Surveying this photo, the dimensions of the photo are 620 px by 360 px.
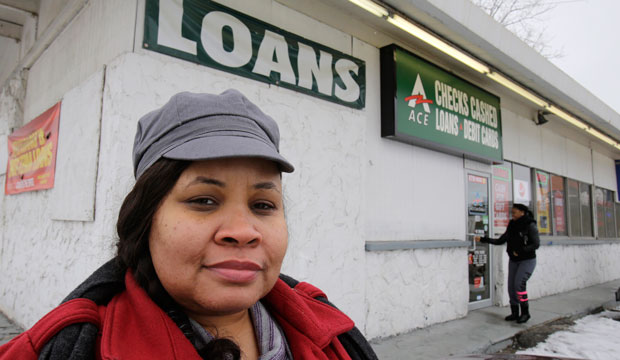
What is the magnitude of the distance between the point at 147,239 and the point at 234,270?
24 centimetres

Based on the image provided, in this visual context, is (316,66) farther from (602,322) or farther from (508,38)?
(602,322)

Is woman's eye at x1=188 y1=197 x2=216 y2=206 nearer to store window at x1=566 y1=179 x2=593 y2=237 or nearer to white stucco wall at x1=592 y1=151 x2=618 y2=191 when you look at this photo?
store window at x1=566 y1=179 x2=593 y2=237

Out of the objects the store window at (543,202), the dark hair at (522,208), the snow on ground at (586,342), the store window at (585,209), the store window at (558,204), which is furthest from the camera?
the store window at (585,209)

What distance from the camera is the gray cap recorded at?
0.85 m

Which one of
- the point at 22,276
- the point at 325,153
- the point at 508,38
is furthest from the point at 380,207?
the point at 22,276

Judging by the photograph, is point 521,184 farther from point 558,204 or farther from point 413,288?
point 413,288

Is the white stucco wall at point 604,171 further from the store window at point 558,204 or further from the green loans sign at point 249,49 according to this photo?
the green loans sign at point 249,49

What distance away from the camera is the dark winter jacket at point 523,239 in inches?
212

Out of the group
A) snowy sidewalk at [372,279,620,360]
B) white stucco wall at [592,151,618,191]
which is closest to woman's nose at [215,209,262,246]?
snowy sidewalk at [372,279,620,360]

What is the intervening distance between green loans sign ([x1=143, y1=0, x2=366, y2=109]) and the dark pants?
3.38 m

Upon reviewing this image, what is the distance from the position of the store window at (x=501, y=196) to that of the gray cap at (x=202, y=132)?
21.2 ft

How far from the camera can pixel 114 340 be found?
75 cm

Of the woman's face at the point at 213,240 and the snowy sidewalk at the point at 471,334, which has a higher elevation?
the woman's face at the point at 213,240

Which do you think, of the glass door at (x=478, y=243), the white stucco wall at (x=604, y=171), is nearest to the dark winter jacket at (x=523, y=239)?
the glass door at (x=478, y=243)
